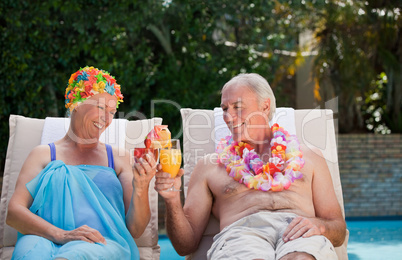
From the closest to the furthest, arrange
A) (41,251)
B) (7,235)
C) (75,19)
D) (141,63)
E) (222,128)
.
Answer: (41,251), (7,235), (222,128), (75,19), (141,63)

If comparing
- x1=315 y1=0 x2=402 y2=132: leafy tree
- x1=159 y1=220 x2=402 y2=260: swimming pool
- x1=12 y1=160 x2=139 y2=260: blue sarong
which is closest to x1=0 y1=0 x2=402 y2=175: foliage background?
x1=315 y1=0 x2=402 y2=132: leafy tree

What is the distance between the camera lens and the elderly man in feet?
7.80

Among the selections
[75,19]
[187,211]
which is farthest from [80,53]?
[187,211]

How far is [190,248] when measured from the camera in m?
2.65

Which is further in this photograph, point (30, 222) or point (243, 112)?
point (243, 112)

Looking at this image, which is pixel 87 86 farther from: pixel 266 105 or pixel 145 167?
pixel 266 105

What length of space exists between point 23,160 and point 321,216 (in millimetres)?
1866

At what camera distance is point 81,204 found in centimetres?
246

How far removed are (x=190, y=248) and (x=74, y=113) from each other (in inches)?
38.7

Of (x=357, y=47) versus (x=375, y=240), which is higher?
(x=357, y=47)

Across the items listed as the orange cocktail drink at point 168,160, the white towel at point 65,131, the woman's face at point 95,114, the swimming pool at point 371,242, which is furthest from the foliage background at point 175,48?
the orange cocktail drink at point 168,160

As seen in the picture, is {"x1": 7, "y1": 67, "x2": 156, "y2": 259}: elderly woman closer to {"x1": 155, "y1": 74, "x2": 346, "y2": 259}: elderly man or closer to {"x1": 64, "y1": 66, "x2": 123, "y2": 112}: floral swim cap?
{"x1": 64, "y1": 66, "x2": 123, "y2": 112}: floral swim cap

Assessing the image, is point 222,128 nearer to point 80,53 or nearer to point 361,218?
point 80,53

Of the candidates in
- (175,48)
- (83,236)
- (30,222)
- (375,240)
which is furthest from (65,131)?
(175,48)
